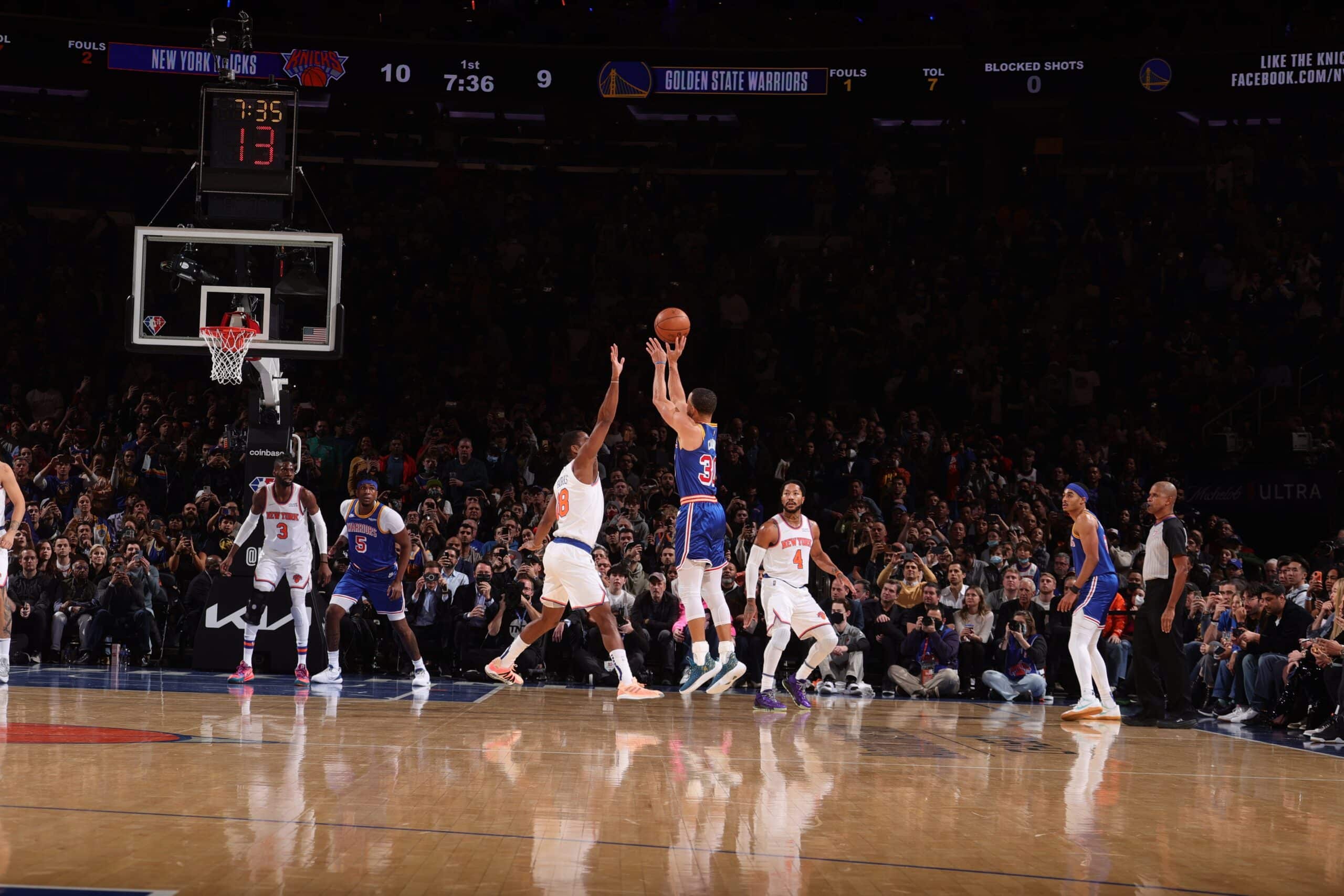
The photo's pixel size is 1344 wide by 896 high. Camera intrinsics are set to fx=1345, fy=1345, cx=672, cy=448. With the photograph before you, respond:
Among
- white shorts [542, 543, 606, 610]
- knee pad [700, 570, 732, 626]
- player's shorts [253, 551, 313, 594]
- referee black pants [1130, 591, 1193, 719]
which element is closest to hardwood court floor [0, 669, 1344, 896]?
white shorts [542, 543, 606, 610]

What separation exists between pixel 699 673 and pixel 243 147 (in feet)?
21.0

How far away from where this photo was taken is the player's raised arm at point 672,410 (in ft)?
32.0

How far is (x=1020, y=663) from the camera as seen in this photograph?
43.3 feet

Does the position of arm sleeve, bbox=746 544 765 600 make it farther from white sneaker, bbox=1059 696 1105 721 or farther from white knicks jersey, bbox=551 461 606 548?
white sneaker, bbox=1059 696 1105 721

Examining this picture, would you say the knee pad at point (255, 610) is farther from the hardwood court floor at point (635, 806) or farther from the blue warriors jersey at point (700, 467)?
the blue warriors jersey at point (700, 467)

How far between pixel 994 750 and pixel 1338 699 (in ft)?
10.8

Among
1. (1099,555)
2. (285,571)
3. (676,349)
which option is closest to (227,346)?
(285,571)

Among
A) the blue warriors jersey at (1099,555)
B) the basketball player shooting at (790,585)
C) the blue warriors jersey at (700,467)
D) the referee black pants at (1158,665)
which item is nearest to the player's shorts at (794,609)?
the basketball player shooting at (790,585)

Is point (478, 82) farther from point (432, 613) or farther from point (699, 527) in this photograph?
point (699, 527)

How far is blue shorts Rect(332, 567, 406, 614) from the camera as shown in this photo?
1206 cm

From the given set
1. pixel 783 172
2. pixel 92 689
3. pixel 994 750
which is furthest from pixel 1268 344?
pixel 92 689

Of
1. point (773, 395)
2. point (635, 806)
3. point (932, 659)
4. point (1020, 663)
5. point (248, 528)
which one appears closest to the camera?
point (635, 806)

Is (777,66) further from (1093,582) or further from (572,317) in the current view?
(1093,582)

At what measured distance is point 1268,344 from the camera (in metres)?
19.9
